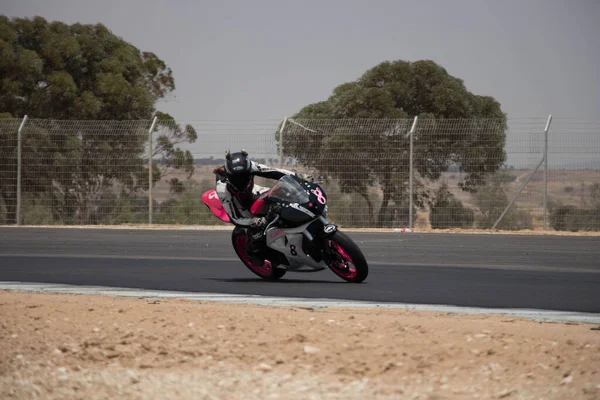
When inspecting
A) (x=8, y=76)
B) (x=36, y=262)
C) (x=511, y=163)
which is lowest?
(x=36, y=262)

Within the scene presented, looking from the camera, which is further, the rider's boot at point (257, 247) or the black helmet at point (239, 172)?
the rider's boot at point (257, 247)

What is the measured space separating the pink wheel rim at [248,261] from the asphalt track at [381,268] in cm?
15

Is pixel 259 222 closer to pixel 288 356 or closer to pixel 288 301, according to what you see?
pixel 288 301

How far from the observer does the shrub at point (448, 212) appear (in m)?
→ 25.0

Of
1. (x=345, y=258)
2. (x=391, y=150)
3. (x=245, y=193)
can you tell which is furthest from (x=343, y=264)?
(x=391, y=150)

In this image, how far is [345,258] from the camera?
477 inches

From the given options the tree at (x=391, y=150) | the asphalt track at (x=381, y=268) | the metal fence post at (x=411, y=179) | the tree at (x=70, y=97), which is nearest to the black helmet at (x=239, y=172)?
the asphalt track at (x=381, y=268)

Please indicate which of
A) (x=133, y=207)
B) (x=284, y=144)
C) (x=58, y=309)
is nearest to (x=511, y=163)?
(x=284, y=144)

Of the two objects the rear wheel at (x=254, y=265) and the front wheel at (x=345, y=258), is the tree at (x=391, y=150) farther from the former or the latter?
the front wheel at (x=345, y=258)

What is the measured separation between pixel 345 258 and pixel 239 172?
1602 millimetres

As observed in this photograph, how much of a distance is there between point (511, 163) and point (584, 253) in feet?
21.4

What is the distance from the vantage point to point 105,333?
8047 mm

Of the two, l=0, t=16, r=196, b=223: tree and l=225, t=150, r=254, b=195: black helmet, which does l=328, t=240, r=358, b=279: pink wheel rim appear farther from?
l=0, t=16, r=196, b=223: tree

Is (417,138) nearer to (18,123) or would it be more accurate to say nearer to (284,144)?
(284,144)
